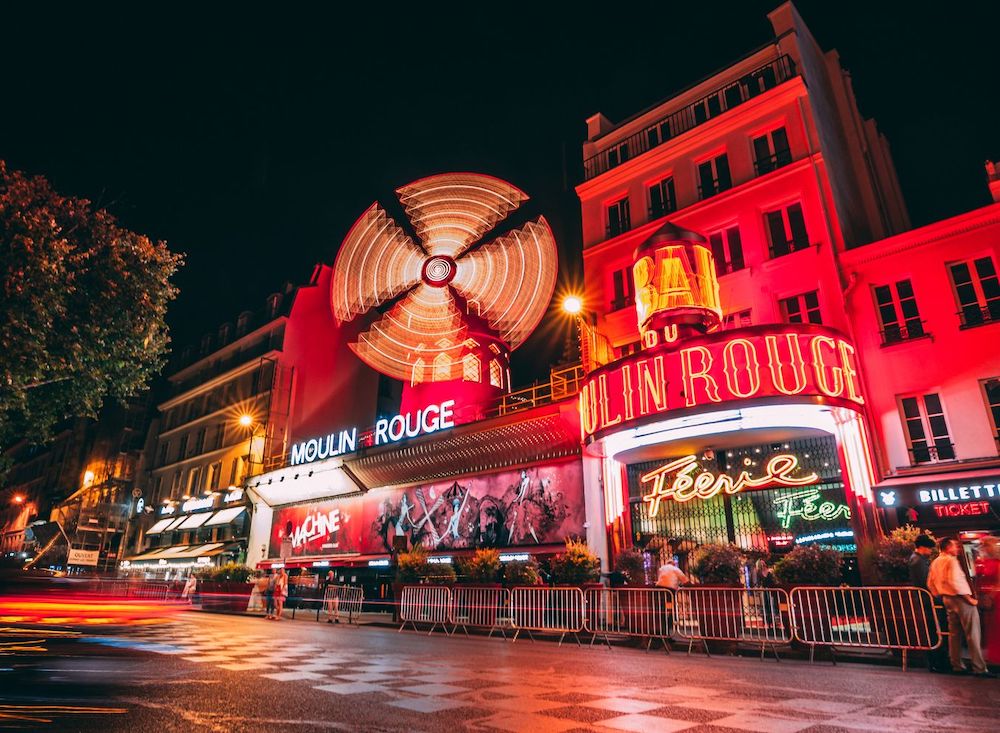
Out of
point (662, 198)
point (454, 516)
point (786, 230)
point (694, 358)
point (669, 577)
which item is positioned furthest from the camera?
point (454, 516)

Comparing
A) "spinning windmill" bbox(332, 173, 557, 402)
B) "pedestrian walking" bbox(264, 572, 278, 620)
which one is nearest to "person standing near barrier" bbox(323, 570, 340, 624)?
"pedestrian walking" bbox(264, 572, 278, 620)

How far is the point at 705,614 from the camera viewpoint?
10.5m

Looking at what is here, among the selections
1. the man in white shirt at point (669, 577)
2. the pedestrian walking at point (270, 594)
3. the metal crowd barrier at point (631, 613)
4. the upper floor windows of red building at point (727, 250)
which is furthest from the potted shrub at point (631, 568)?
the pedestrian walking at point (270, 594)

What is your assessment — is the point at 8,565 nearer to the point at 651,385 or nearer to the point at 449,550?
the point at 449,550

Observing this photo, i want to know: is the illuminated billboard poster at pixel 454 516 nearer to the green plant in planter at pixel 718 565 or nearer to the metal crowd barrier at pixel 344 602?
the metal crowd barrier at pixel 344 602

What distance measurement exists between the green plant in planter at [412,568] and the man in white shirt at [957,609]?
1182 centimetres

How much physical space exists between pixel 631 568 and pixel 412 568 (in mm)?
6192

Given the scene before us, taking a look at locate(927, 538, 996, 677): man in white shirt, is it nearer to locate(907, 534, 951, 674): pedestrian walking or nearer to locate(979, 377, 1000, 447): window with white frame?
locate(907, 534, 951, 674): pedestrian walking

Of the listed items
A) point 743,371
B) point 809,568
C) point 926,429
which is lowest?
point 809,568

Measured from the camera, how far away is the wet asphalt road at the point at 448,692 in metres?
4.26

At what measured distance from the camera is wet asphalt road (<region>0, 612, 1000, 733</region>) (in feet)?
14.0

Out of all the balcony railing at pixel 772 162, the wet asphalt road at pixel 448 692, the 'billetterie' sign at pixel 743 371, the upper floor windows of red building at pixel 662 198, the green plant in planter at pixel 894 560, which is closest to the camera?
the wet asphalt road at pixel 448 692

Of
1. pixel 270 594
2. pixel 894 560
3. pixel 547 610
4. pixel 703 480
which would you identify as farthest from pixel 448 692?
pixel 270 594

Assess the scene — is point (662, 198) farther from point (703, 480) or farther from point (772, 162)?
point (703, 480)
